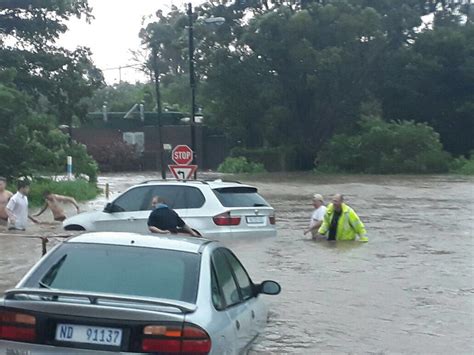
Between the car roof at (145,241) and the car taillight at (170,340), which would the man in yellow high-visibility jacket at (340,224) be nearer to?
the car roof at (145,241)

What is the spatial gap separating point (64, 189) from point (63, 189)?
0.51 ft

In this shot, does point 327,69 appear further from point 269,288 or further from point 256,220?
point 269,288

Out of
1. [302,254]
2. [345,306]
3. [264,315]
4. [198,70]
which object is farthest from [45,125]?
[198,70]

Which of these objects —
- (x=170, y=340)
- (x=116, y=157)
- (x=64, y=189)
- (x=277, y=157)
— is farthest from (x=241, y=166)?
(x=170, y=340)

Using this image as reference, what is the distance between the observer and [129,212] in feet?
56.9

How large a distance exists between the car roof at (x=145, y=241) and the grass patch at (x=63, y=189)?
74.4ft

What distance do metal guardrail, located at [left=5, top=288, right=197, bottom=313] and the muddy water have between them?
2222 mm

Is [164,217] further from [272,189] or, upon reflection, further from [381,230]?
[272,189]

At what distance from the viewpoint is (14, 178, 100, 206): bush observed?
30312 millimetres

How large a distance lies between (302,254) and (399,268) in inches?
84.5

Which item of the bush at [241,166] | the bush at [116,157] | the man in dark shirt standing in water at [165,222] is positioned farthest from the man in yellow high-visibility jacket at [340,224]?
the bush at [116,157]

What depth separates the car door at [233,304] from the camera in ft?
23.4

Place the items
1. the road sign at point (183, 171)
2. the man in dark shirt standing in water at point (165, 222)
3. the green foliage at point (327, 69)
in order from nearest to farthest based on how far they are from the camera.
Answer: the man in dark shirt standing in water at point (165, 222)
the road sign at point (183, 171)
the green foliage at point (327, 69)

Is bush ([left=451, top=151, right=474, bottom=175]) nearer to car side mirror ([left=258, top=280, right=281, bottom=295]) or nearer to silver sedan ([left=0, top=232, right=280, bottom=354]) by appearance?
car side mirror ([left=258, top=280, right=281, bottom=295])
